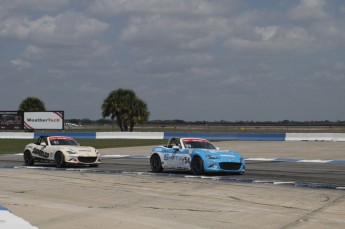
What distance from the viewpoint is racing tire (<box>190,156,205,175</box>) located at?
735 inches

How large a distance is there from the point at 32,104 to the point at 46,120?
22796 millimetres

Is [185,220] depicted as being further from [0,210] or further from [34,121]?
[34,121]

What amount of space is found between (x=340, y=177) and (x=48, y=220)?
10257mm

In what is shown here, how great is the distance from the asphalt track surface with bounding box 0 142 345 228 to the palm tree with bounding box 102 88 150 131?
192 feet

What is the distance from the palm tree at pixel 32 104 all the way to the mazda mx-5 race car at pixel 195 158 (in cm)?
6981

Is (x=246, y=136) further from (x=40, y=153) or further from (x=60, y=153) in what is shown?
(x=60, y=153)

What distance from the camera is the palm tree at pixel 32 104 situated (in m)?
88.0

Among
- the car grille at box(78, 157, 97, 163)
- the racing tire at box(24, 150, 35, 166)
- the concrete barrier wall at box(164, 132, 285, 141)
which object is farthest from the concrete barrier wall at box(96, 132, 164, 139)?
the car grille at box(78, 157, 97, 163)

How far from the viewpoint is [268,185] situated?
15.2 m

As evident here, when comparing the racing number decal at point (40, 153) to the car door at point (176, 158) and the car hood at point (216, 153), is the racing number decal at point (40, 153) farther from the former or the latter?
the car hood at point (216, 153)

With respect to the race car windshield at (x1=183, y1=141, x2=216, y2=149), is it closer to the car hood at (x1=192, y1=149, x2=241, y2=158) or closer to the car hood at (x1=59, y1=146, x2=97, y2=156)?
the car hood at (x1=192, y1=149, x2=241, y2=158)

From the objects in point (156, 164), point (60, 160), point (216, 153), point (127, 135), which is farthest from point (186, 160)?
point (127, 135)

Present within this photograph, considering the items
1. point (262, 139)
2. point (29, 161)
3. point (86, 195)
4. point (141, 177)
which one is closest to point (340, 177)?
point (141, 177)

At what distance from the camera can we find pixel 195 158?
62.6 ft
